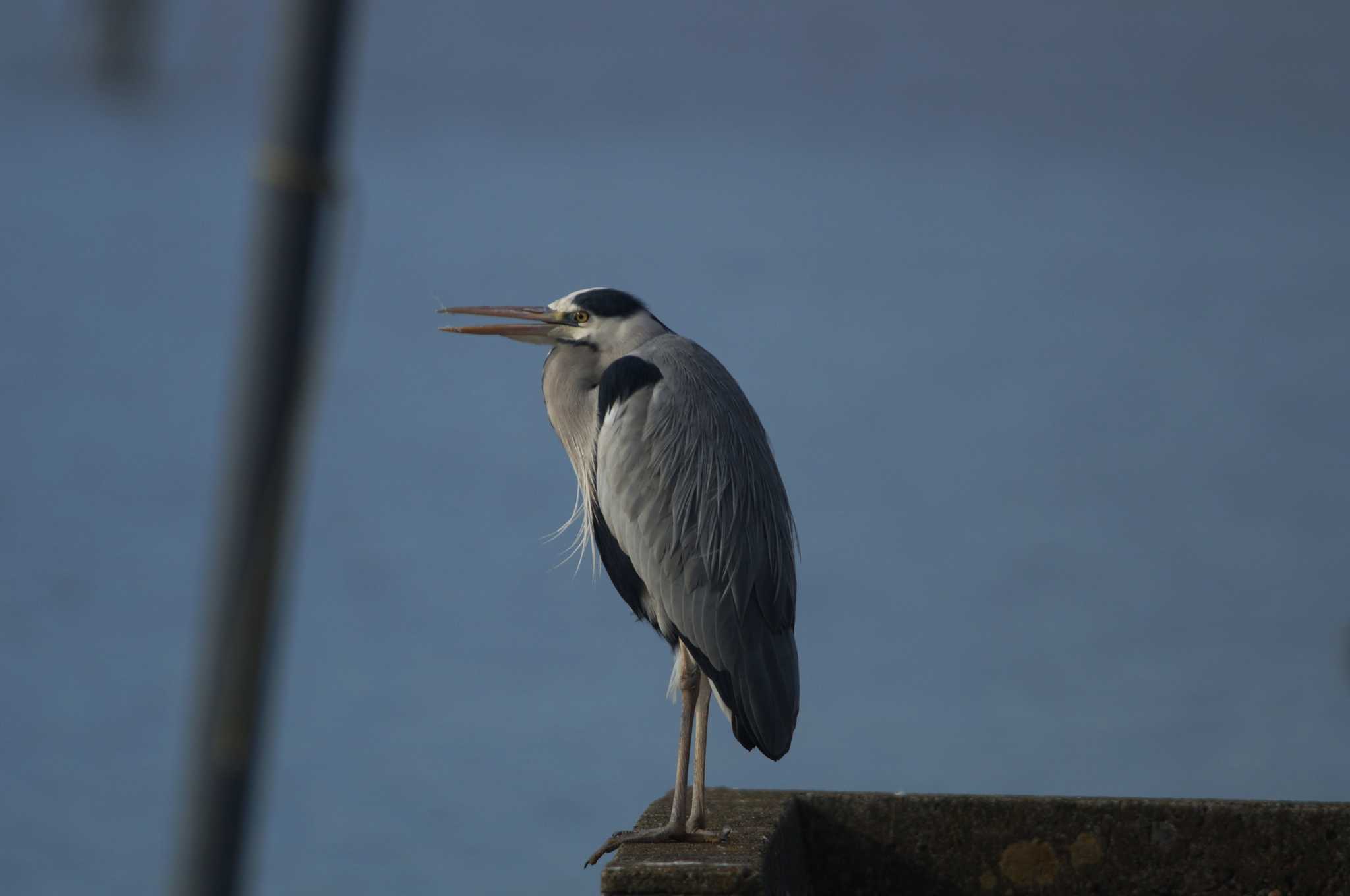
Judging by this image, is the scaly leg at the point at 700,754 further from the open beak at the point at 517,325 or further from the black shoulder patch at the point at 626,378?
the open beak at the point at 517,325

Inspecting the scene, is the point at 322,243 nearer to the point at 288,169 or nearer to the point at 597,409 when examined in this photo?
the point at 288,169

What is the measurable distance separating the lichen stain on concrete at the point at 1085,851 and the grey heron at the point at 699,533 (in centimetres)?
45

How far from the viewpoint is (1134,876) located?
2143mm

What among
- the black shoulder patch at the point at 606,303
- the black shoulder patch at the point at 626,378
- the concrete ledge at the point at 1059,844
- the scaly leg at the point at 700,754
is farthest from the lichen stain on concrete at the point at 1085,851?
the black shoulder patch at the point at 606,303

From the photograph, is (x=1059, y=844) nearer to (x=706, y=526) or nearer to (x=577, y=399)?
(x=706, y=526)

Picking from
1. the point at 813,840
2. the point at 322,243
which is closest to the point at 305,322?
the point at 322,243

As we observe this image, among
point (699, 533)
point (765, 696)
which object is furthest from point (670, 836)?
point (699, 533)

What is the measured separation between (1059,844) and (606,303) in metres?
1.11

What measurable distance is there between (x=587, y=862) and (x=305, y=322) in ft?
4.86

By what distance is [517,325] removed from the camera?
242 cm

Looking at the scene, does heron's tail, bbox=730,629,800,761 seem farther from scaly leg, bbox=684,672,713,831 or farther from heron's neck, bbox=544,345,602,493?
heron's neck, bbox=544,345,602,493

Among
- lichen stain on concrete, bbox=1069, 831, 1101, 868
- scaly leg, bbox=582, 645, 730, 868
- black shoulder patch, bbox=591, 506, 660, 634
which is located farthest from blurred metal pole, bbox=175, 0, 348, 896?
lichen stain on concrete, bbox=1069, 831, 1101, 868

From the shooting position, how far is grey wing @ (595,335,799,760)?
2166mm

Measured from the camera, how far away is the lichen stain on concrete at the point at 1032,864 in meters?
2.15
